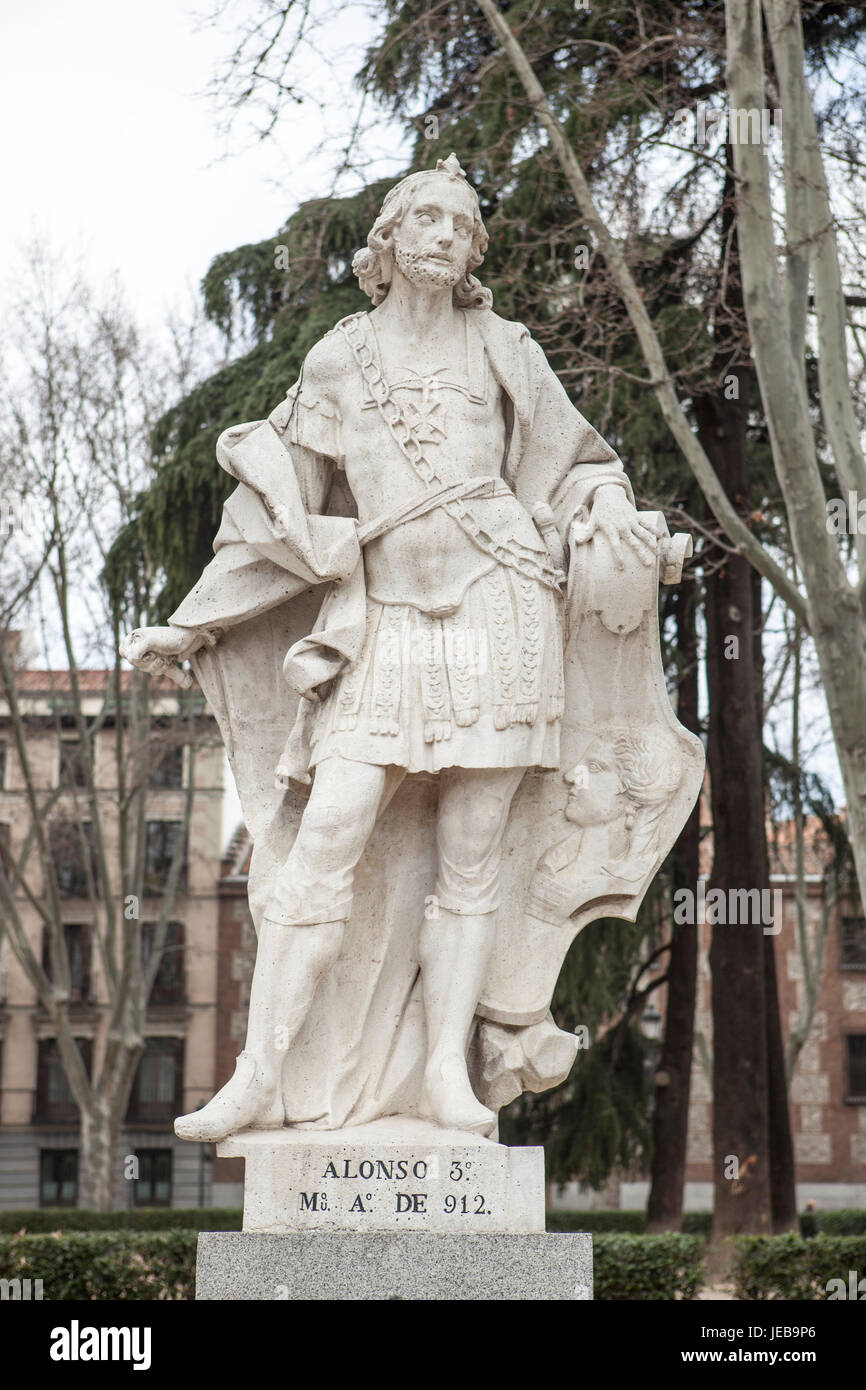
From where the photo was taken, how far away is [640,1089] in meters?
16.3

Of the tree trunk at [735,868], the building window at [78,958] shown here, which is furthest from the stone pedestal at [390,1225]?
the building window at [78,958]

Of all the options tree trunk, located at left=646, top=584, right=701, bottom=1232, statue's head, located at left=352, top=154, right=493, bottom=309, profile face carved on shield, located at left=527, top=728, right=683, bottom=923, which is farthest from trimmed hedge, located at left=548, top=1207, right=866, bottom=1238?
statue's head, located at left=352, top=154, right=493, bottom=309

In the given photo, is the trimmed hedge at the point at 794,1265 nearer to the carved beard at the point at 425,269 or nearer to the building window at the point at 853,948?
the carved beard at the point at 425,269

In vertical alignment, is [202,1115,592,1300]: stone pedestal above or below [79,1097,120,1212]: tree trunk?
below

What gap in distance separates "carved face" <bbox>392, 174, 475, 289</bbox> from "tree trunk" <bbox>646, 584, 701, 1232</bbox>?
10546 mm

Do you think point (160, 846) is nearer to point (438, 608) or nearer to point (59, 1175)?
point (59, 1175)

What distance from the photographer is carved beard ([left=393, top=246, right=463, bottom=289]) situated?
16.9ft

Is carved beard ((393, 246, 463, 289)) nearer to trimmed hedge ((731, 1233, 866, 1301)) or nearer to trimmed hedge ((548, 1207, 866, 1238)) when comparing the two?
trimmed hedge ((731, 1233, 866, 1301))

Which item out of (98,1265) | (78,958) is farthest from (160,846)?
(98,1265)

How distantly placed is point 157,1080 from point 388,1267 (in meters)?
32.2

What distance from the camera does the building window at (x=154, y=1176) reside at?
1345 inches

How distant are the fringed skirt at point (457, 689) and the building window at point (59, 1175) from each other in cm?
3157
